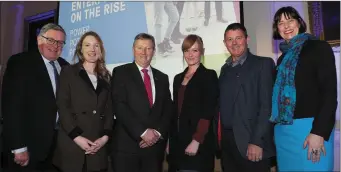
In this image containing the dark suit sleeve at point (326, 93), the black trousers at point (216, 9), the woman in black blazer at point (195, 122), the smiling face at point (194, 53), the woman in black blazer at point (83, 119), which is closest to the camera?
the dark suit sleeve at point (326, 93)

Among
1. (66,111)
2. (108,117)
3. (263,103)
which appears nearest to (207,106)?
(263,103)

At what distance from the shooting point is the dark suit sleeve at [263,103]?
2145mm

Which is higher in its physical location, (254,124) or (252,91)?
(252,91)

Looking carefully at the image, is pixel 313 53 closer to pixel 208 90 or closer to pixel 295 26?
pixel 295 26

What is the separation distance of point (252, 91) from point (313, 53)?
49cm

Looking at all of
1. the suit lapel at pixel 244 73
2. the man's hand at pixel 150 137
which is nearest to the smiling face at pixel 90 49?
the man's hand at pixel 150 137

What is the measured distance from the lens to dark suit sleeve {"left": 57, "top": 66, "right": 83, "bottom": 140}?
7.23 feet

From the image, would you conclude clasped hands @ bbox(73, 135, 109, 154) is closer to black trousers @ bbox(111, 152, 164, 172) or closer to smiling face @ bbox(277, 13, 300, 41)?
black trousers @ bbox(111, 152, 164, 172)

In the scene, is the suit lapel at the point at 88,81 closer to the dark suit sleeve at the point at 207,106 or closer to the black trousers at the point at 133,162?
the black trousers at the point at 133,162

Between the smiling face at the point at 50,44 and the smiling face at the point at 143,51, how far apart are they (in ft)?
2.23

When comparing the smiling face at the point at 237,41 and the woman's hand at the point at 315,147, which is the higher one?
the smiling face at the point at 237,41

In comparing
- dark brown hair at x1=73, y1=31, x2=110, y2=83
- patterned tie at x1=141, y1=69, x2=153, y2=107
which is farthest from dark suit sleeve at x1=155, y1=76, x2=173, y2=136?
dark brown hair at x1=73, y1=31, x2=110, y2=83

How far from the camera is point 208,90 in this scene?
238cm

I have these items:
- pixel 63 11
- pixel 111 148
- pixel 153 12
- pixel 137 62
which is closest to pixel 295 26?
pixel 137 62
